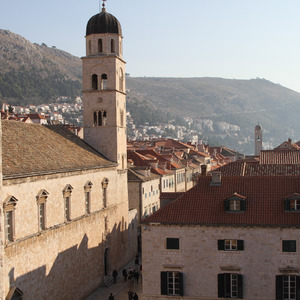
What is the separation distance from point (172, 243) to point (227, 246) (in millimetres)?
3578

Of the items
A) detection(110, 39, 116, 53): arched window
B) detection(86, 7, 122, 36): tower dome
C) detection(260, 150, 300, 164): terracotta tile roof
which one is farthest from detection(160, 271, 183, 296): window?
detection(86, 7, 122, 36): tower dome

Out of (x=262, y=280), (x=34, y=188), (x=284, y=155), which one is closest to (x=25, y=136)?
(x=34, y=188)

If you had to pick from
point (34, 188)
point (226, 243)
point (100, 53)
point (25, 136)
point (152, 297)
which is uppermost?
point (100, 53)

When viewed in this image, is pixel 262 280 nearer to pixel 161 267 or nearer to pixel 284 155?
pixel 161 267

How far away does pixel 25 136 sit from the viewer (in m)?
40.7

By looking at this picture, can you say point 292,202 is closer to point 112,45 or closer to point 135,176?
point 112,45

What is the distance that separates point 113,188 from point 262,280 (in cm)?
2180

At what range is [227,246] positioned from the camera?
3447 cm

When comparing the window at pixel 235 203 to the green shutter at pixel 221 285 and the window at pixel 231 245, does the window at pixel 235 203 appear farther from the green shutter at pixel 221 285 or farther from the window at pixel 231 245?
the green shutter at pixel 221 285

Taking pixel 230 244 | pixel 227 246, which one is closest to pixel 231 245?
pixel 230 244

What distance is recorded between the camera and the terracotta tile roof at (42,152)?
34781 millimetres

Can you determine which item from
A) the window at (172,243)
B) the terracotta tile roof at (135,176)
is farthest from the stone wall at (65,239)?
the window at (172,243)

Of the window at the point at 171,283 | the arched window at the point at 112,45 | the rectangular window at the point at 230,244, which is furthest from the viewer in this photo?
the arched window at the point at 112,45

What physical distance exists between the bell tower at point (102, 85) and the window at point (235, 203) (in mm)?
20268
